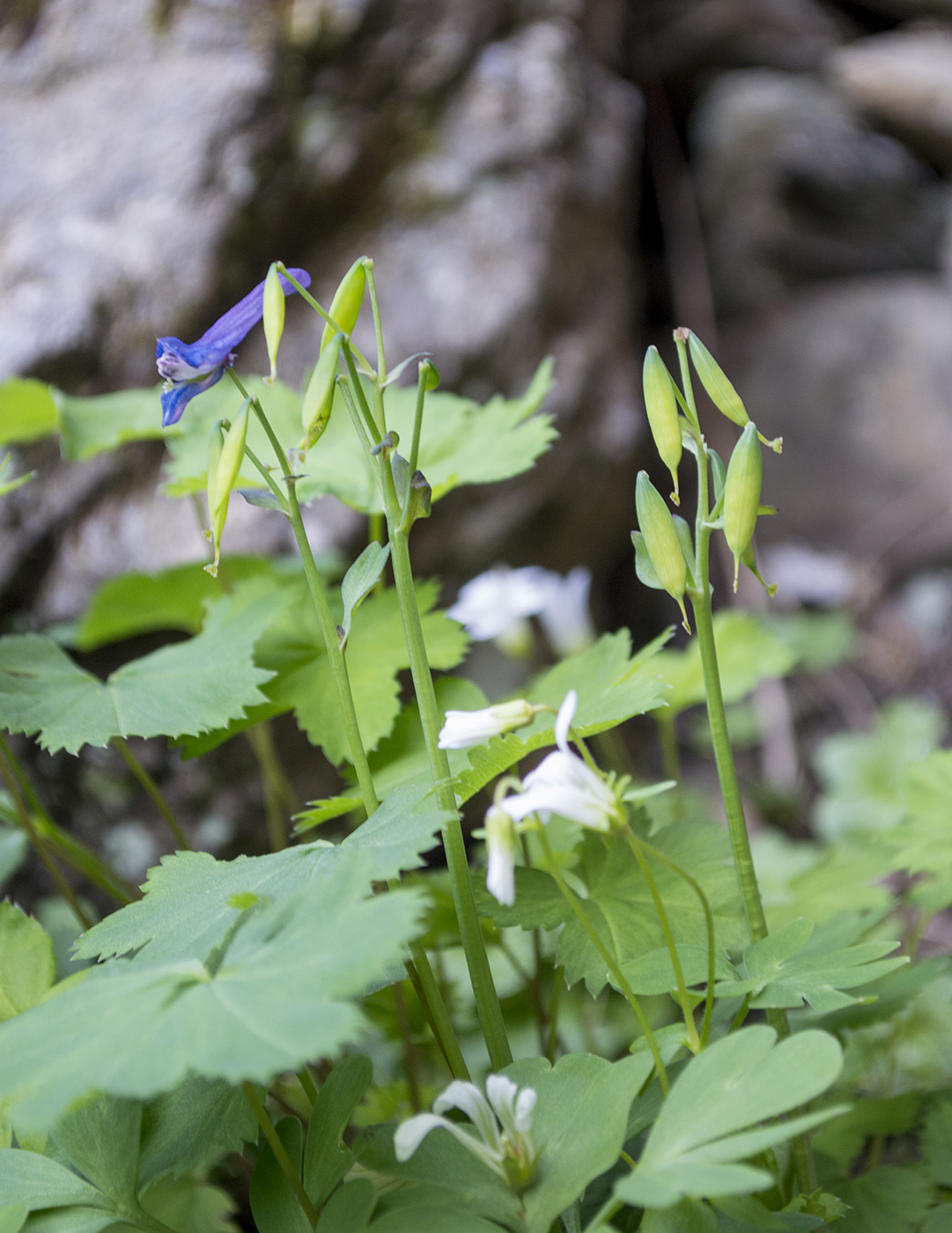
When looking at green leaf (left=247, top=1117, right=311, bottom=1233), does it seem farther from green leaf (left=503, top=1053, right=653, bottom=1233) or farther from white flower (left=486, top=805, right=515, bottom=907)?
white flower (left=486, top=805, right=515, bottom=907)

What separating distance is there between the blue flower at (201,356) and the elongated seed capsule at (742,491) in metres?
0.37

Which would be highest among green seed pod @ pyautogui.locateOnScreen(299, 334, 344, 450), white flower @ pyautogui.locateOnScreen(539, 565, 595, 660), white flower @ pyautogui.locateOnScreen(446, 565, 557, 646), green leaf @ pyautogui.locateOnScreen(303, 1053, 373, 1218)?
green seed pod @ pyautogui.locateOnScreen(299, 334, 344, 450)

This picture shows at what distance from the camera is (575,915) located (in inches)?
28.8

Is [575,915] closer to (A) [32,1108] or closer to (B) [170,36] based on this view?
(A) [32,1108]

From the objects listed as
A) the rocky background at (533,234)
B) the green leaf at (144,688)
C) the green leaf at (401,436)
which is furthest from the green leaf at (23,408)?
the rocky background at (533,234)

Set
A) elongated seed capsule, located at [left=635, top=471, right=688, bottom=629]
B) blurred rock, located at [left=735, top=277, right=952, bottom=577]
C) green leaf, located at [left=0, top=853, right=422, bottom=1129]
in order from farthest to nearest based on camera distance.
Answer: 1. blurred rock, located at [left=735, top=277, right=952, bottom=577]
2. elongated seed capsule, located at [left=635, top=471, right=688, bottom=629]
3. green leaf, located at [left=0, top=853, right=422, bottom=1129]

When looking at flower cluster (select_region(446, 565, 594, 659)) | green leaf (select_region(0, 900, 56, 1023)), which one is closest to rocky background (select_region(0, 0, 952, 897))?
flower cluster (select_region(446, 565, 594, 659))

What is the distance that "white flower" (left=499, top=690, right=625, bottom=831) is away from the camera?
0.54 meters

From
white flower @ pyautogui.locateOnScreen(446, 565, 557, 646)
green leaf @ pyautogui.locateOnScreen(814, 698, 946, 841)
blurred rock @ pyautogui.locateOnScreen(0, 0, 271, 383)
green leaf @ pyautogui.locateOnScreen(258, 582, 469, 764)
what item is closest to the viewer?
green leaf @ pyautogui.locateOnScreen(258, 582, 469, 764)

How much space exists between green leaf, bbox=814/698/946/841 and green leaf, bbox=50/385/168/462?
1.81 metres

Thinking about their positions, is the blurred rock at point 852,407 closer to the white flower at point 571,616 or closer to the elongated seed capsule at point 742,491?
the white flower at point 571,616

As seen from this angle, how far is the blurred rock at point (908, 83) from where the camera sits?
342cm

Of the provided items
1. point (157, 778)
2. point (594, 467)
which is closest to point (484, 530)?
point (594, 467)

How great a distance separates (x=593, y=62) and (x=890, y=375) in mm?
1622
